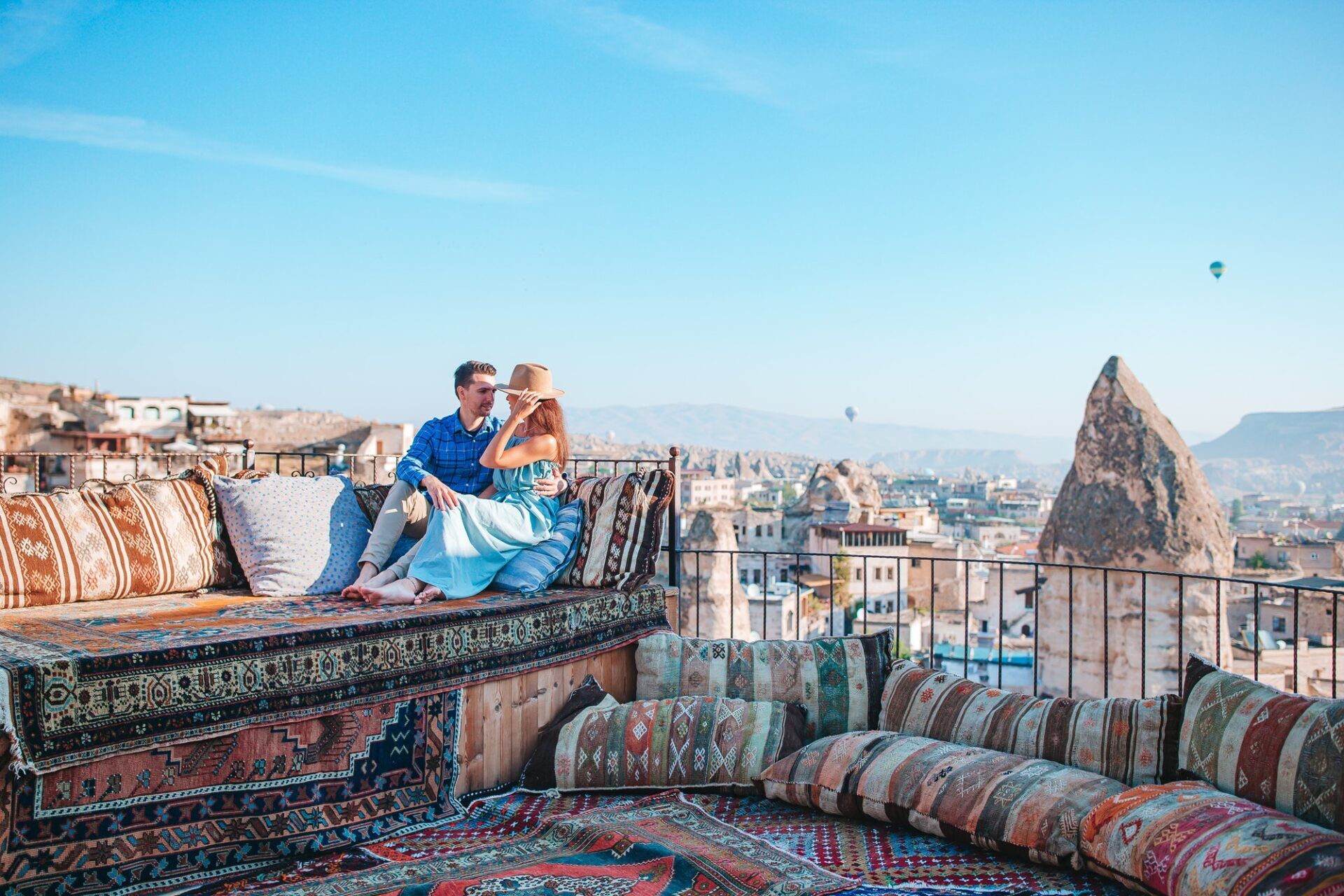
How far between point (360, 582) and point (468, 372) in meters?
1.10

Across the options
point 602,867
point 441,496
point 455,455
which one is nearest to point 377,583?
point 441,496

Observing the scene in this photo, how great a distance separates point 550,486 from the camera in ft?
13.5

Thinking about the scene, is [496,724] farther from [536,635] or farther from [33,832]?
[33,832]

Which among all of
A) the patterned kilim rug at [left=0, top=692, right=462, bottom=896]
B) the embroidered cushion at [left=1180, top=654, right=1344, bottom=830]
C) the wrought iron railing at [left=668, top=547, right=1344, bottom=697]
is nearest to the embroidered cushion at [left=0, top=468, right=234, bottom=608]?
the patterned kilim rug at [left=0, top=692, right=462, bottom=896]

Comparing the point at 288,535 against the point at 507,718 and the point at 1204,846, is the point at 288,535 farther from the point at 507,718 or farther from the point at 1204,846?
the point at 1204,846

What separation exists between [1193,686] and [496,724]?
234cm

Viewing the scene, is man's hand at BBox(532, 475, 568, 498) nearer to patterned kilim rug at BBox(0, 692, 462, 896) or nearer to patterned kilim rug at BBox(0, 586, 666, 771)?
patterned kilim rug at BBox(0, 586, 666, 771)

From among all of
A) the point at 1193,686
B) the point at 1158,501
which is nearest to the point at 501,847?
the point at 1193,686

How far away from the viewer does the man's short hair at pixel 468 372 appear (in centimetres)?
421

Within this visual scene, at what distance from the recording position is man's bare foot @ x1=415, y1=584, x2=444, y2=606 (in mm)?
3415

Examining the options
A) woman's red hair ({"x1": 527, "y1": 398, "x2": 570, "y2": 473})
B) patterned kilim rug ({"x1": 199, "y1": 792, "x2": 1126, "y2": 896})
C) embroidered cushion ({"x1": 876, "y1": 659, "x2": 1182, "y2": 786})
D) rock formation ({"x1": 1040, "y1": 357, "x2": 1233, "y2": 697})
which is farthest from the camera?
rock formation ({"x1": 1040, "y1": 357, "x2": 1233, "y2": 697})

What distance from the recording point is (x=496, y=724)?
3.36 meters

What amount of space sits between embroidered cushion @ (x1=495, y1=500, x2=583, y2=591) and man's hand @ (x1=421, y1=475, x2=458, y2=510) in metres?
0.37

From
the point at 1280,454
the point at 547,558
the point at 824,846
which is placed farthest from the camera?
the point at 1280,454
